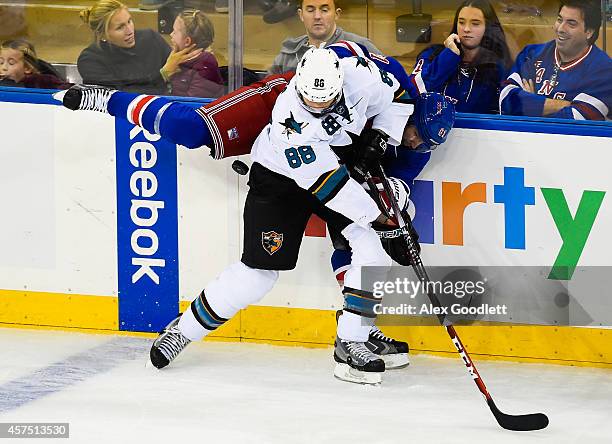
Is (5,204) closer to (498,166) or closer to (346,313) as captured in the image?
(346,313)

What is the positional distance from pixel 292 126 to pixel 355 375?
2.75 feet

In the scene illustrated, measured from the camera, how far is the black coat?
489 centimetres

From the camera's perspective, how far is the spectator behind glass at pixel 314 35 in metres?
4.60

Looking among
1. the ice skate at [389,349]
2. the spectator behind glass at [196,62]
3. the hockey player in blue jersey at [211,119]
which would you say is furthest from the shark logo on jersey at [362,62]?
the ice skate at [389,349]

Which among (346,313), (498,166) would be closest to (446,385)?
(346,313)

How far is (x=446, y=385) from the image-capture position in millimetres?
4402

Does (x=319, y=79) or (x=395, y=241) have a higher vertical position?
(x=319, y=79)

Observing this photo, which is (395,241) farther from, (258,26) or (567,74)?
(258,26)

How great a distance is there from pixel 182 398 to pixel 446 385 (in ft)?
2.71

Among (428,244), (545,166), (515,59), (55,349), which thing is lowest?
(55,349)

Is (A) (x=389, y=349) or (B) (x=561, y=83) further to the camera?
(A) (x=389, y=349)

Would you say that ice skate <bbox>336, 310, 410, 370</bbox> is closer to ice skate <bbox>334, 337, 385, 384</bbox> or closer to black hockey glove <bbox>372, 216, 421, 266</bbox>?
A: ice skate <bbox>334, 337, 385, 384</bbox>

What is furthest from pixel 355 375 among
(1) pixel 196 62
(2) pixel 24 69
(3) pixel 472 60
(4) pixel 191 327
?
(2) pixel 24 69

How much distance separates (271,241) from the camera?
4406mm
